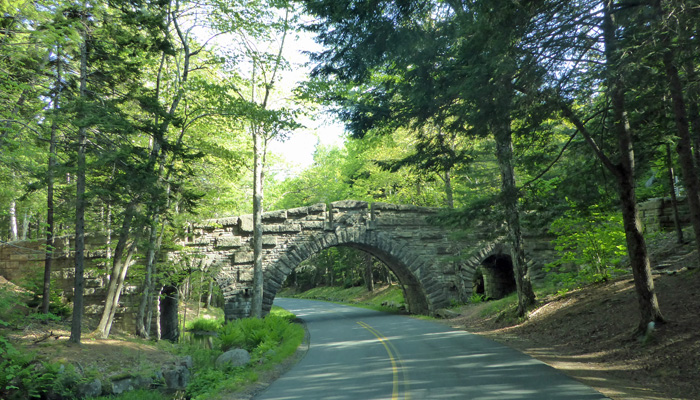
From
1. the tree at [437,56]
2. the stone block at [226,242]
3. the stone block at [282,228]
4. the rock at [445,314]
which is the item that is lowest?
the rock at [445,314]

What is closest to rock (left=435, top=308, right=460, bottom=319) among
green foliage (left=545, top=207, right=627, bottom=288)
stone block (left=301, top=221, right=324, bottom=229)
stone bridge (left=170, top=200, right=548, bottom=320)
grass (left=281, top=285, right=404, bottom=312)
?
stone bridge (left=170, top=200, right=548, bottom=320)

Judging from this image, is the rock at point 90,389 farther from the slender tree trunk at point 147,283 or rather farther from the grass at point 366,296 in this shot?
the grass at point 366,296

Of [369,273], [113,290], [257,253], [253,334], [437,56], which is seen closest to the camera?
[437,56]

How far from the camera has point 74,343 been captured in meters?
10.8

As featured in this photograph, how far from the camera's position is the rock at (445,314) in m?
18.1

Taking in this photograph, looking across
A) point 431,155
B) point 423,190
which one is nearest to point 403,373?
point 431,155

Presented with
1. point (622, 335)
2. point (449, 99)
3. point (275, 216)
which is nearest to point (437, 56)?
point (449, 99)

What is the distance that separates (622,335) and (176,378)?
10015 millimetres

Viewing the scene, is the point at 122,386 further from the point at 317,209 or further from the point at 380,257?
the point at 380,257

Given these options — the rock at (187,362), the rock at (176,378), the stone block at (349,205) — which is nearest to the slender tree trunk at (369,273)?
the stone block at (349,205)

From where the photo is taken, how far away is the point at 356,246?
2130cm

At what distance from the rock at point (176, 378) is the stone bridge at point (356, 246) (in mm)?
6936

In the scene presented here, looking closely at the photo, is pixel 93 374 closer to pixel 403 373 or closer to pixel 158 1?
pixel 403 373

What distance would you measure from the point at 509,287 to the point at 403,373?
16082mm
